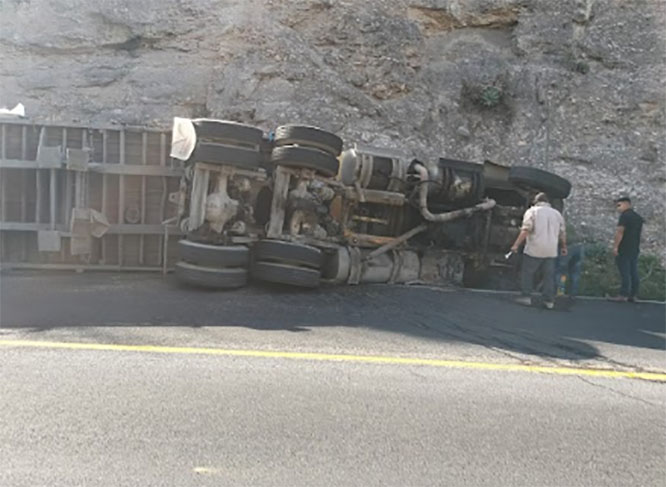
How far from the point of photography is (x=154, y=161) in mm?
8164

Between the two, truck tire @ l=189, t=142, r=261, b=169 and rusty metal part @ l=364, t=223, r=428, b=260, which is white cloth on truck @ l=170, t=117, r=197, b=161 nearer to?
truck tire @ l=189, t=142, r=261, b=169

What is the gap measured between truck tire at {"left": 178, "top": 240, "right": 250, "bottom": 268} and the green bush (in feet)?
17.9

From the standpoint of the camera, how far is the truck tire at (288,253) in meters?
7.15

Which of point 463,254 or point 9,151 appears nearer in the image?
point 9,151

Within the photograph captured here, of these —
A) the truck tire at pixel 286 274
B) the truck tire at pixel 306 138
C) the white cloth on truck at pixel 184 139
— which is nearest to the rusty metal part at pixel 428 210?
the truck tire at pixel 306 138

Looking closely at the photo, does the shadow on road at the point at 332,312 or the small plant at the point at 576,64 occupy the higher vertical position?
the small plant at the point at 576,64

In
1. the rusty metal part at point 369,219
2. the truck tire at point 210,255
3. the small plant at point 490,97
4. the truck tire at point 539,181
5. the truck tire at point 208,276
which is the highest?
the small plant at point 490,97

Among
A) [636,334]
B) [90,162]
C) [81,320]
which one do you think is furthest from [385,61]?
[81,320]

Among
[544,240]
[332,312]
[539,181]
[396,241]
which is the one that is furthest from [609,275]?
[332,312]

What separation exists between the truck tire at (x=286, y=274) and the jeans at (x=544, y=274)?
9.03 ft

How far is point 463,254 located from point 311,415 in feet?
17.7

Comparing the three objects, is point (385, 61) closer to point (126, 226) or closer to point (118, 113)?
point (118, 113)

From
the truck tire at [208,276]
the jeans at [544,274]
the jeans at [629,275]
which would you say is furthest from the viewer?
the jeans at [629,275]

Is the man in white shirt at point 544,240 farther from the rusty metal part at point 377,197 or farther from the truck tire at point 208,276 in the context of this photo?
the truck tire at point 208,276
